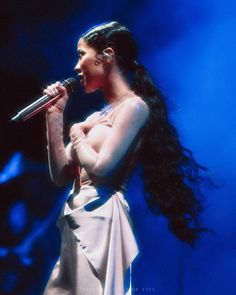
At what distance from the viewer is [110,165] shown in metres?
1.38

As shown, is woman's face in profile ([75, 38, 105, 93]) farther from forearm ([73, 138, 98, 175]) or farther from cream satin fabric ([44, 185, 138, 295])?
cream satin fabric ([44, 185, 138, 295])

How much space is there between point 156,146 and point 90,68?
1.02 ft

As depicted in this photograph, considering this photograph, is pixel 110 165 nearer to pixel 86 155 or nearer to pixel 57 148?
pixel 86 155

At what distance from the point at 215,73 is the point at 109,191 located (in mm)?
974

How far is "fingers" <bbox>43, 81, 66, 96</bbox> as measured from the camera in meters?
1.49

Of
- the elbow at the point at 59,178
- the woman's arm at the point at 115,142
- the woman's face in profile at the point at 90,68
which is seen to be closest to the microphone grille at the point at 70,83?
the woman's face in profile at the point at 90,68

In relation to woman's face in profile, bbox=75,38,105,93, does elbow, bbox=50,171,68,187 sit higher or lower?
lower

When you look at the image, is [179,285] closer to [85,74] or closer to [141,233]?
[141,233]

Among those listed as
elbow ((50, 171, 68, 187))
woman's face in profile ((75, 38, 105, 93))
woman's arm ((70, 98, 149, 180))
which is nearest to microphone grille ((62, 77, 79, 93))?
woman's face in profile ((75, 38, 105, 93))

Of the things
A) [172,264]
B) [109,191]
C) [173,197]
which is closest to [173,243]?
[172,264]

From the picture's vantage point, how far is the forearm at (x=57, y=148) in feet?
4.88

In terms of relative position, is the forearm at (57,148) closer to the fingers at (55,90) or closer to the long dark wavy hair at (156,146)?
the fingers at (55,90)

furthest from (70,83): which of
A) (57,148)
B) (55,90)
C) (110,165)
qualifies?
(110,165)

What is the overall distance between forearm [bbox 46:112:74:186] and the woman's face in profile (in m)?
0.16
